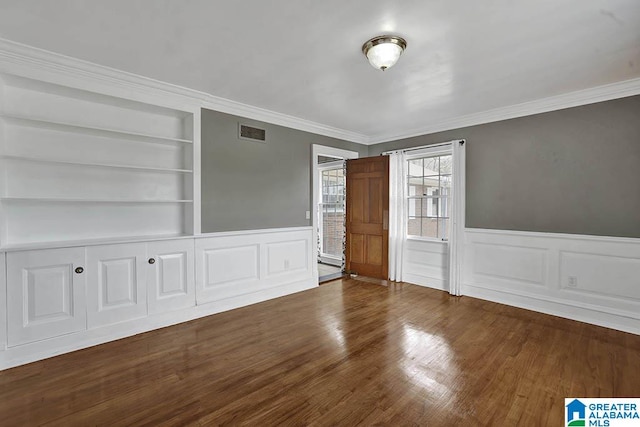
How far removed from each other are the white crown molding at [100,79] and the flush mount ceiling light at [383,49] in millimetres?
2051

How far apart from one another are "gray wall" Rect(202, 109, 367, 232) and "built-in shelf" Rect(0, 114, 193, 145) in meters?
0.42

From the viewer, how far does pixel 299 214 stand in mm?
4773

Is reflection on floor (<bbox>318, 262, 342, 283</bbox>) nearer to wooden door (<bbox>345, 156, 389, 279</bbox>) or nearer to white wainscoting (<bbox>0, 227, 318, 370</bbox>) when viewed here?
wooden door (<bbox>345, 156, 389, 279</bbox>)

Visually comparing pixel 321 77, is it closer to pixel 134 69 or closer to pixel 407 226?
pixel 134 69

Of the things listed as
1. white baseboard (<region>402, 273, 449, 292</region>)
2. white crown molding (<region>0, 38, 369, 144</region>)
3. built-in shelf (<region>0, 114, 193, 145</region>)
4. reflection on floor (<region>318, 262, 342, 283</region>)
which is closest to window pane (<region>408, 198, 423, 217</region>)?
white baseboard (<region>402, 273, 449, 292</region>)

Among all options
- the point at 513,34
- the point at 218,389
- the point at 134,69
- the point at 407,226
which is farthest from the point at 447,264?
the point at 134,69

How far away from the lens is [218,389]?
7.20 ft

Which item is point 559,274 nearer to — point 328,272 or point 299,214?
point 299,214

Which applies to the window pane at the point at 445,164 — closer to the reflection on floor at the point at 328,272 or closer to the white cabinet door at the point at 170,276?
the reflection on floor at the point at 328,272

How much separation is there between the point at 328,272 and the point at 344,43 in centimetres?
445

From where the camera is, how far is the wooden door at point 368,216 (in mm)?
5184

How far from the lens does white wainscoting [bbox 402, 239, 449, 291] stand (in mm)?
4758

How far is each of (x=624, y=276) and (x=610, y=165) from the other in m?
1.23
